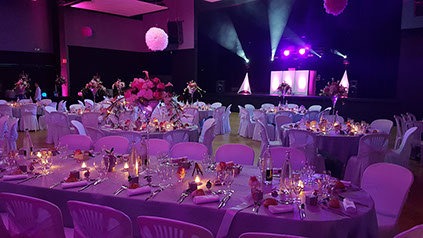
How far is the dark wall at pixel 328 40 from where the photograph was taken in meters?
11.6

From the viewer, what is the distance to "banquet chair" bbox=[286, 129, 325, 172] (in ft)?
15.0

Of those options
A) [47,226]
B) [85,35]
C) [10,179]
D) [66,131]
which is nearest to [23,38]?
[85,35]

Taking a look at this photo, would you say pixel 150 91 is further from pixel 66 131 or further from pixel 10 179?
pixel 66 131

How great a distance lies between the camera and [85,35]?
13.7 meters

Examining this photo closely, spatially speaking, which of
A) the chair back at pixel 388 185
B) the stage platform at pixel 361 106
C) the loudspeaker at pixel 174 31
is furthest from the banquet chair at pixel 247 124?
the loudspeaker at pixel 174 31

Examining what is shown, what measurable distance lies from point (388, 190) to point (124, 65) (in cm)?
1498

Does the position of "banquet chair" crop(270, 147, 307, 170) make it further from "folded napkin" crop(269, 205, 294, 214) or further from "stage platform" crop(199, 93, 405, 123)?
"stage platform" crop(199, 93, 405, 123)

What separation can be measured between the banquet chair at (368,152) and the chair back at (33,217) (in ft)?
12.5

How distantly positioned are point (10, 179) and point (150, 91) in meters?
1.34

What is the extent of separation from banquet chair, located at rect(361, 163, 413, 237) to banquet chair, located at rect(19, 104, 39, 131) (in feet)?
29.7

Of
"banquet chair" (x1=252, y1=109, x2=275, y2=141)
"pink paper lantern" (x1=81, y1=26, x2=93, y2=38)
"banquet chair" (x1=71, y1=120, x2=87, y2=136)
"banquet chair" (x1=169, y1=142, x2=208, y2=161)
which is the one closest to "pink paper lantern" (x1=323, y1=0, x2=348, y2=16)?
"banquet chair" (x1=169, y1=142, x2=208, y2=161)

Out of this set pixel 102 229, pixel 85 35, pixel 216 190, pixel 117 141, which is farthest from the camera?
pixel 85 35

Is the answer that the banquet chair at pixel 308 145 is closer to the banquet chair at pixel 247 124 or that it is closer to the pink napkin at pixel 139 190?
the pink napkin at pixel 139 190

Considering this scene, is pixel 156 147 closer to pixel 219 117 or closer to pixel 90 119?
pixel 90 119
